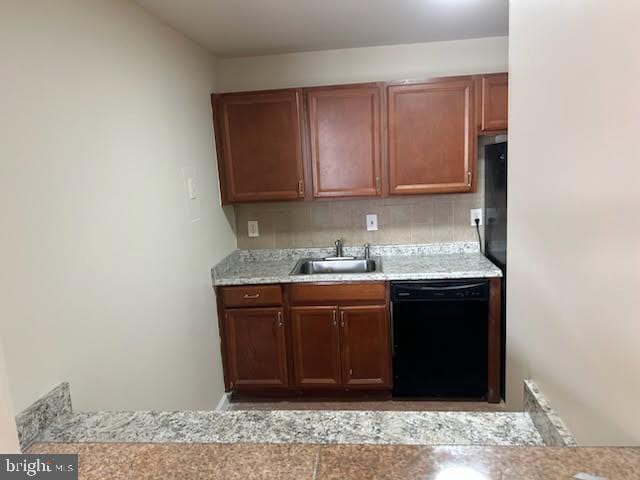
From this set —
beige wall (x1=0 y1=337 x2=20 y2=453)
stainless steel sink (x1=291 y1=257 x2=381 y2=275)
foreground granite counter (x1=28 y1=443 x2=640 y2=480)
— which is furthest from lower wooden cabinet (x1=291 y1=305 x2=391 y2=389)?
beige wall (x1=0 y1=337 x2=20 y2=453)

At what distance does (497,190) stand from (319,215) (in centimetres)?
128

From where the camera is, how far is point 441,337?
272cm

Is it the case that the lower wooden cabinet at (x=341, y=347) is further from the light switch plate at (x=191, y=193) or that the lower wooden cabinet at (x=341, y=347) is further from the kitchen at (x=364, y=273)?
the light switch plate at (x=191, y=193)

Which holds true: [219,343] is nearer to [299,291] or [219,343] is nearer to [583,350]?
[299,291]

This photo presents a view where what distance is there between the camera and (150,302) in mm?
1963

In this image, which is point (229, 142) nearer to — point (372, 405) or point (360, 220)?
point (360, 220)

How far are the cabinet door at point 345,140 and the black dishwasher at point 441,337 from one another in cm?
77

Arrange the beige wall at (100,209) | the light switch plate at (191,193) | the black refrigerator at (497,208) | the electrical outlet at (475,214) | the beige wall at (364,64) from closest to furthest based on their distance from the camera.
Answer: the beige wall at (100,209)
the light switch plate at (191,193)
the black refrigerator at (497,208)
the beige wall at (364,64)
the electrical outlet at (475,214)

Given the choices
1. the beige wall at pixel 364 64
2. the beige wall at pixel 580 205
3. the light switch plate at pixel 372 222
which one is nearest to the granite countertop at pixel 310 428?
the beige wall at pixel 580 205

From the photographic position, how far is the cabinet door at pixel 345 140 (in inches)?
111

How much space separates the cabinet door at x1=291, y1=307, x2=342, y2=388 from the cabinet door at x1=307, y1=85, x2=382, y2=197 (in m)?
0.82

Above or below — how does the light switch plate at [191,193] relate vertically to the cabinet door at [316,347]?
above

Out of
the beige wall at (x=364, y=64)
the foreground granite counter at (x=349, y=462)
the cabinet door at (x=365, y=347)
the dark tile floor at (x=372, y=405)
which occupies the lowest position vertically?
the dark tile floor at (x=372, y=405)

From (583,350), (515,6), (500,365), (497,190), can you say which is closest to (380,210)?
(497,190)
